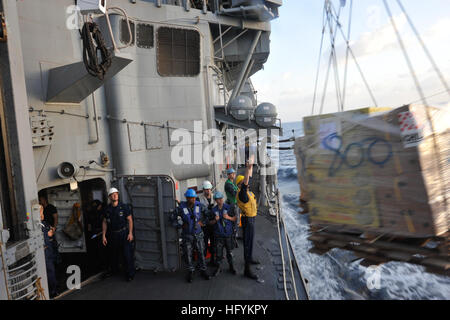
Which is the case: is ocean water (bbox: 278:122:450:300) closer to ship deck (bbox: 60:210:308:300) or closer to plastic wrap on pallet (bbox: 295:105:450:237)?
ship deck (bbox: 60:210:308:300)

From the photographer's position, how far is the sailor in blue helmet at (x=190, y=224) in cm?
487

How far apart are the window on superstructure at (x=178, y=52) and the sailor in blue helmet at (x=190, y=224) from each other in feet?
13.1

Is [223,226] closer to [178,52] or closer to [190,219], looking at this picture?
[190,219]

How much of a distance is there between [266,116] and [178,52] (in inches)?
133

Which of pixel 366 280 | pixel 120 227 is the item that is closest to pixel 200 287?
pixel 120 227

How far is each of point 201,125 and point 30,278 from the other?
18.4 feet

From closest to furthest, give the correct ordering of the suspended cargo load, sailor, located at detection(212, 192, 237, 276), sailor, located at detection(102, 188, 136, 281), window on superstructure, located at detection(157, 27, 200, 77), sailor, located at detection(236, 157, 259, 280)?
sailor, located at detection(236, 157, 259, 280) → sailor, located at detection(102, 188, 136, 281) → sailor, located at detection(212, 192, 237, 276) → window on superstructure, located at detection(157, 27, 200, 77) → the suspended cargo load

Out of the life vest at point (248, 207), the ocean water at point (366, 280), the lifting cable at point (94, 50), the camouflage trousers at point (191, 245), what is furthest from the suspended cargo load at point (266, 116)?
the lifting cable at point (94, 50)

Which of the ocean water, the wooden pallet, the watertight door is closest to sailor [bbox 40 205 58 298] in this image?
the watertight door

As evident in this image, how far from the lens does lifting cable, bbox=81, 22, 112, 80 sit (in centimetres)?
457

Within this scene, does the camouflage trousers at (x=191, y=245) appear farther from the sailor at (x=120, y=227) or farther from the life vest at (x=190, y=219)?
the sailor at (x=120, y=227)

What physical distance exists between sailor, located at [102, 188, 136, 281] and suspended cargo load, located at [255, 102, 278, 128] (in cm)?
549
